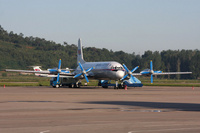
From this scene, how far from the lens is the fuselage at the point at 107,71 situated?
6278 centimetres

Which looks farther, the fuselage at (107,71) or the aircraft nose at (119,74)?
the fuselage at (107,71)

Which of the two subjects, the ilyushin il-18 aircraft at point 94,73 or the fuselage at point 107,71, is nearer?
the fuselage at point 107,71

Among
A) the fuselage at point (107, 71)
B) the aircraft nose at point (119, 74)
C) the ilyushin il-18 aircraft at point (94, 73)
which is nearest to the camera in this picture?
the aircraft nose at point (119, 74)

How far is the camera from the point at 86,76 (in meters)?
67.9

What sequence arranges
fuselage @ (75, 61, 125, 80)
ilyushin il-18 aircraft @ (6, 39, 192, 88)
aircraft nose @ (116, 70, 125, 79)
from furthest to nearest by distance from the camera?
ilyushin il-18 aircraft @ (6, 39, 192, 88), fuselage @ (75, 61, 125, 80), aircraft nose @ (116, 70, 125, 79)

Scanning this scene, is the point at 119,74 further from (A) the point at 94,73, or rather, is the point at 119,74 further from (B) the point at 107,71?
(A) the point at 94,73

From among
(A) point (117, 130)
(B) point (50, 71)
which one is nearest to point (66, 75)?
(B) point (50, 71)

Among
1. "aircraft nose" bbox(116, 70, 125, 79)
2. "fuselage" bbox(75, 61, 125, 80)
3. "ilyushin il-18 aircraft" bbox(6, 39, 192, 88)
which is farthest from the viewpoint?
"ilyushin il-18 aircraft" bbox(6, 39, 192, 88)

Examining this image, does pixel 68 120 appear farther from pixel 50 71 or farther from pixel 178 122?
pixel 50 71

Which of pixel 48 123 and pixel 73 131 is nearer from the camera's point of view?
pixel 73 131

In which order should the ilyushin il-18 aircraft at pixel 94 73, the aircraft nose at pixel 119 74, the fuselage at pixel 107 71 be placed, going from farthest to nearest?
the ilyushin il-18 aircraft at pixel 94 73
the fuselage at pixel 107 71
the aircraft nose at pixel 119 74

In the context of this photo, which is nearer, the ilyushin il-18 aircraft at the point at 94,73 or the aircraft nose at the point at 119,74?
the aircraft nose at the point at 119,74

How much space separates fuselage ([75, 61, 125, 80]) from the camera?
62775mm

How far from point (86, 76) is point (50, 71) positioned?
7324mm
